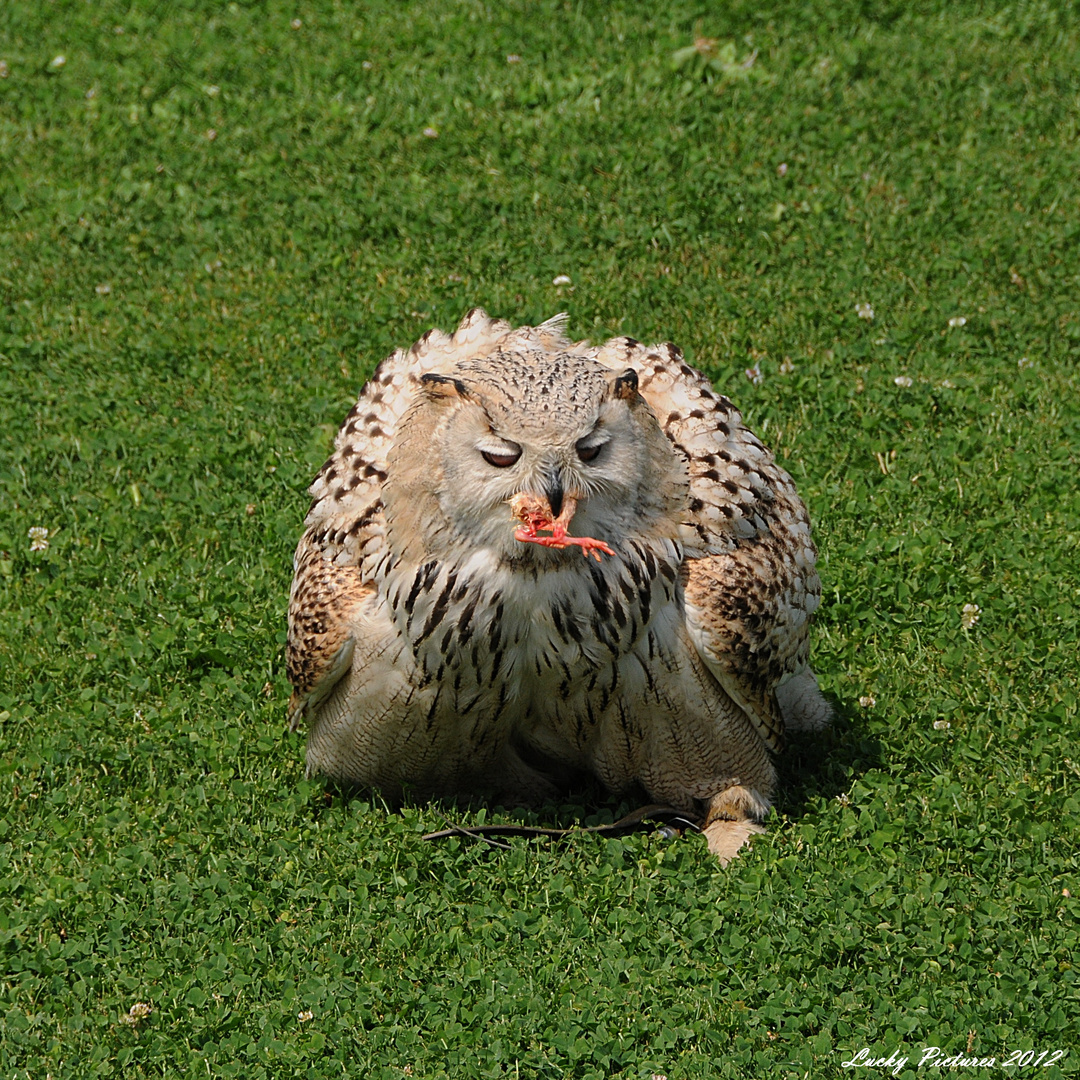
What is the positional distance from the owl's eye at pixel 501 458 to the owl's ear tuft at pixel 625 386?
39cm

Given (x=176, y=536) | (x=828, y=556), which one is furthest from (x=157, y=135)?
(x=828, y=556)

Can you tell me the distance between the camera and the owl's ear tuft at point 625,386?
432 centimetres

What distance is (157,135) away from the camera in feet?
29.2

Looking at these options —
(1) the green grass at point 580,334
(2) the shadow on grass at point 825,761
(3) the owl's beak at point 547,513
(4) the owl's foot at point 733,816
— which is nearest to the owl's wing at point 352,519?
(1) the green grass at point 580,334

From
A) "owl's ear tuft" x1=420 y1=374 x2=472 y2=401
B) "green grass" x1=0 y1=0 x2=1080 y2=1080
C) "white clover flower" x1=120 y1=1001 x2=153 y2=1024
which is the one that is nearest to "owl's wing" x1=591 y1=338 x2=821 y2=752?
"green grass" x1=0 y1=0 x2=1080 y2=1080

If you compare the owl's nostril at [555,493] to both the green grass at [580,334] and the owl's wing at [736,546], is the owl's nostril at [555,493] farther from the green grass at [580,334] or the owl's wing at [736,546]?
the green grass at [580,334]

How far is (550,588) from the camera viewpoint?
4.34 metres

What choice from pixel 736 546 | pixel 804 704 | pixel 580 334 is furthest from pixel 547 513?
pixel 580 334

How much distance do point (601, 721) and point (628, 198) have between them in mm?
4228

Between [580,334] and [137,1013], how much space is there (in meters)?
4.12

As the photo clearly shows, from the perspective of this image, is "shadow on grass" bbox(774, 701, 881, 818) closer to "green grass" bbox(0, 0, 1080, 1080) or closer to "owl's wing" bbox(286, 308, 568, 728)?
"green grass" bbox(0, 0, 1080, 1080)

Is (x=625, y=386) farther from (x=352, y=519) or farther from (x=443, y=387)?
(x=352, y=519)

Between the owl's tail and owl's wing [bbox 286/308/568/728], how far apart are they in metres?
1.44

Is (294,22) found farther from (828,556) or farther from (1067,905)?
(1067,905)
